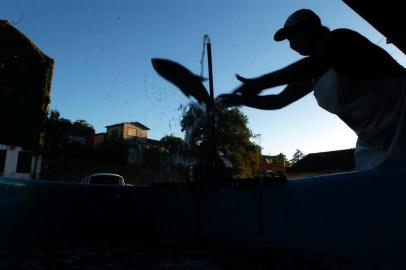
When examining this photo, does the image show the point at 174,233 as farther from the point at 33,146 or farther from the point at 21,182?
the point at 33,146

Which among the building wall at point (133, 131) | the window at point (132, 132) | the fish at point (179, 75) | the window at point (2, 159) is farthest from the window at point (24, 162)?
the window at point (132, 132)

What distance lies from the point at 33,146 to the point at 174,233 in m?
28.6

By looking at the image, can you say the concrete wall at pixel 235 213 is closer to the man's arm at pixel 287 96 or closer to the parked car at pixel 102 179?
the man's arm at pixel 287 96

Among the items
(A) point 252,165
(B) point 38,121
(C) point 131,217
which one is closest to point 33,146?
(B) point 38,121

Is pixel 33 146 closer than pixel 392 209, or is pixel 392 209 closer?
pixel 392 209

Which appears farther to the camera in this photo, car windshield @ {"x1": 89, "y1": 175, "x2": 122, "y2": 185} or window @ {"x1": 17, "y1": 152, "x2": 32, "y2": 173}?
window @ {"x1": 17, "y1": 152, "x2": 32, "y2": 173}

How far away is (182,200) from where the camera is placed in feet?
7.55

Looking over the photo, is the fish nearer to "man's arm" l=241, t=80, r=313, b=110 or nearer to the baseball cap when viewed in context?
the baseball cap

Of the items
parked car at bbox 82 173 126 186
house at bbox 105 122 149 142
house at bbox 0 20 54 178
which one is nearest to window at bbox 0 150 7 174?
house at bbox 0 20 54 178

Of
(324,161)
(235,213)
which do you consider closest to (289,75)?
(235,213)

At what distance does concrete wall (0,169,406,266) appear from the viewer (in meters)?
1.35

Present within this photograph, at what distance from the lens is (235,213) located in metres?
2.03

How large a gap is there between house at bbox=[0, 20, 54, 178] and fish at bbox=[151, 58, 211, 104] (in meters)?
28.3

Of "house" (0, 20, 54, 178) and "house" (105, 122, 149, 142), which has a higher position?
"house" (105, 122, 149, 142)
